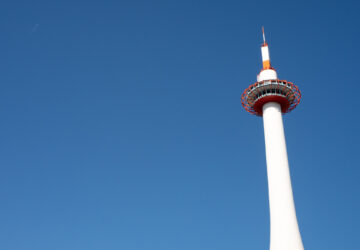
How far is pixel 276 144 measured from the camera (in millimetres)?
83938

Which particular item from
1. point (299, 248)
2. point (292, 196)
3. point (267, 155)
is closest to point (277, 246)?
point (299, 248)

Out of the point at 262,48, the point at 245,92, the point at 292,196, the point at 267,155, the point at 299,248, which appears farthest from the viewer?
the point at 262,48

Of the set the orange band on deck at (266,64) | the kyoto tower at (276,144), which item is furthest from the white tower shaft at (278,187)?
the orange band on deck at (266,64)

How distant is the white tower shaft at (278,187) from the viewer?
2933 inches

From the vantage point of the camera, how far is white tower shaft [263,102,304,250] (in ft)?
244

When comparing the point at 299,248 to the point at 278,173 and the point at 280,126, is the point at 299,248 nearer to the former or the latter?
the point at 278,173

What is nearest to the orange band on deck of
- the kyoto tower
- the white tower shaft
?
the kyoto tower

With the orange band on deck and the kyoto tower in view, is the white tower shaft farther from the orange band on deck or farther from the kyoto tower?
the orange band on deck

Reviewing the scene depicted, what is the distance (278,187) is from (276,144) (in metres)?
8.63

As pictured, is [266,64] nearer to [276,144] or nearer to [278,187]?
[276,144]

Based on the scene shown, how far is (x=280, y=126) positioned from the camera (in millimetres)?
86625

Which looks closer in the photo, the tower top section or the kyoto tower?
the kyoto tower

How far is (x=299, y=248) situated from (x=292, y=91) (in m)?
30.5

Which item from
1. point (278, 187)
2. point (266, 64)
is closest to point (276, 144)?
Answer: point (278, 187)
